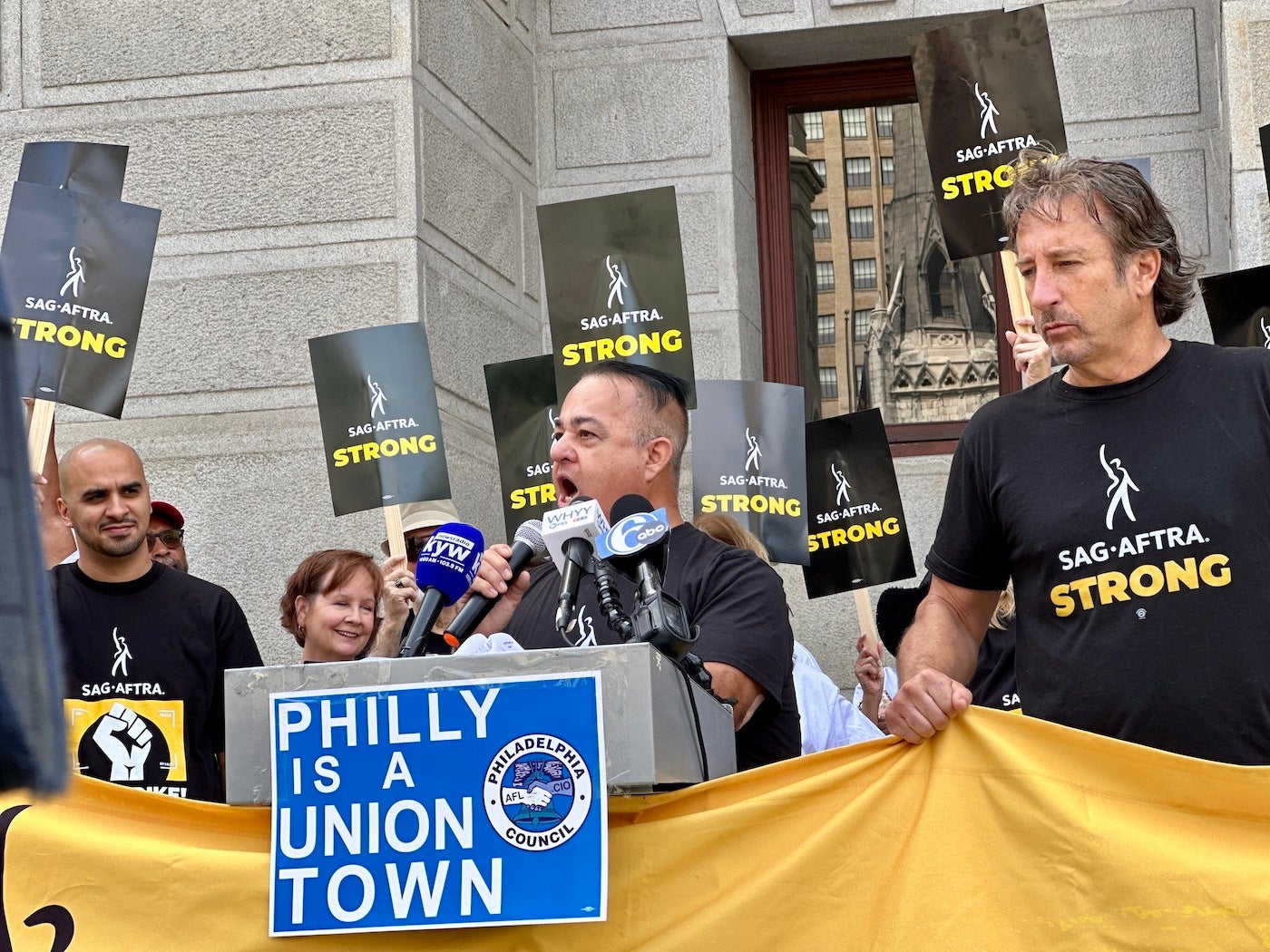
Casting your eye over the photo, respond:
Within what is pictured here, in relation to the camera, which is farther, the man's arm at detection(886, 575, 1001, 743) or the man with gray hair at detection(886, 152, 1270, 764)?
the man's arm at detection(886, 575, 1001, 743)

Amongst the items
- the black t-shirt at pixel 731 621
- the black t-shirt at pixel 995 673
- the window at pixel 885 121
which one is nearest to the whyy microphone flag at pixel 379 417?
the black t-shirt at pixel 995 673

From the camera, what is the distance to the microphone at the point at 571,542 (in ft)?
10.4

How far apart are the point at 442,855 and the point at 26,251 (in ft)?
11.5

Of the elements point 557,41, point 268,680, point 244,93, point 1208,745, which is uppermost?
point 557,41

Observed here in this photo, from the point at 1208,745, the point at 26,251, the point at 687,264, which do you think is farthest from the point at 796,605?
the point at 1208,745

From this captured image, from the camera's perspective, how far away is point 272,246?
24.6 feet

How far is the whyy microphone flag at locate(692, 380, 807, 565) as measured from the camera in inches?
256

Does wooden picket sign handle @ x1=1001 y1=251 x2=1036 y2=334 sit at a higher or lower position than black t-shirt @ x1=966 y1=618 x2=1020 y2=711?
higher

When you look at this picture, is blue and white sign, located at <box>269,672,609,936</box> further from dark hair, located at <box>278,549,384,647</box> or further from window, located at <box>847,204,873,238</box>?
window, located at <box>847,204,873,238</box>

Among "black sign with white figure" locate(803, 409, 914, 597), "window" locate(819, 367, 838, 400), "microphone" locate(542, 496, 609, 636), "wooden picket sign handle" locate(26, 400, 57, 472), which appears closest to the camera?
"microphone" locate(542, 496, 609, 636)

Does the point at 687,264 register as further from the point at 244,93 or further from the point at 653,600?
the point at 653,600

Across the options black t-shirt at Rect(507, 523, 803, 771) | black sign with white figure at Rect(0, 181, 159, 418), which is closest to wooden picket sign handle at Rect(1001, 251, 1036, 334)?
black t-shirt at Rect(507, 523, 803, 771)

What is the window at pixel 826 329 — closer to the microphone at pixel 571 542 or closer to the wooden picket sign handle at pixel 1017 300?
the wooden picket sign handle at pixel 1017 300

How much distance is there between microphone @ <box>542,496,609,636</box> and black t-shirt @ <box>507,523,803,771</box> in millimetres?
461
